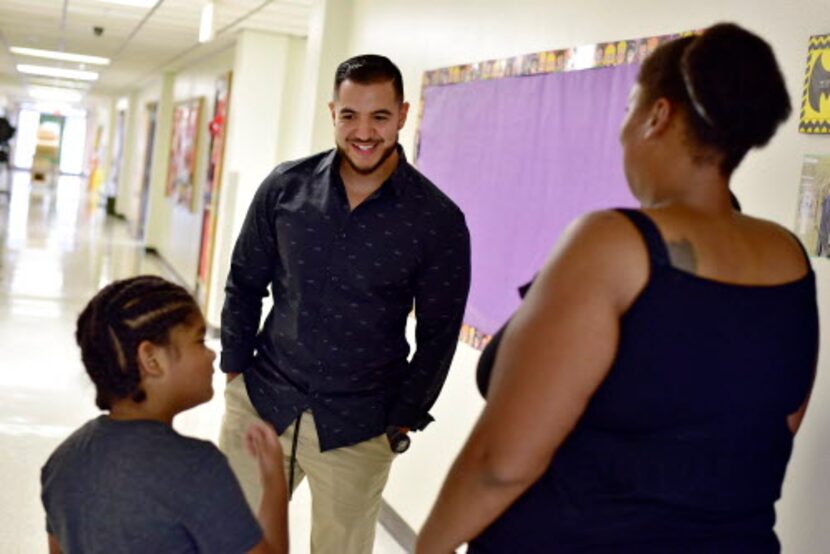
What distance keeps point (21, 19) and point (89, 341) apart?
9.55 meters

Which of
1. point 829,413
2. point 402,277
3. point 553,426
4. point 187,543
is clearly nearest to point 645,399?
point 553,426

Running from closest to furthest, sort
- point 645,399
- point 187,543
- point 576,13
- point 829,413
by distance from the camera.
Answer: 1. point 645,399
2. point 187,543
3. point 829,413
4. point 576,13

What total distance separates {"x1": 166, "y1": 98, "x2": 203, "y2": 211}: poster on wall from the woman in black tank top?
1035 cm

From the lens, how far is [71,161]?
144ft

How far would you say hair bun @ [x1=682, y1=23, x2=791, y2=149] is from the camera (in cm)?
134

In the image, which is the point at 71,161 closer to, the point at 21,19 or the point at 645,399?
the point at 21,19

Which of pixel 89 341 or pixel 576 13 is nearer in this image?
pixel 89 341

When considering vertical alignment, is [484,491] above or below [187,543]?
above

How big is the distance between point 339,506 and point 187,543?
120 centimetres

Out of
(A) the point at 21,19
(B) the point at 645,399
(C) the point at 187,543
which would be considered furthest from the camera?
(A) the point at 21,19

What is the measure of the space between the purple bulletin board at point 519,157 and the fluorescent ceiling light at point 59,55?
424 inches

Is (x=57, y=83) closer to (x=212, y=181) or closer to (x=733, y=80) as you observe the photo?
(x=212, y=181)

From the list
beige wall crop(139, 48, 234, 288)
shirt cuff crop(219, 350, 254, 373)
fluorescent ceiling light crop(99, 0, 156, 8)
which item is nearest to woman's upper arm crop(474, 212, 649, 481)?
shirt cuff crop(219, 350, 254, 373)

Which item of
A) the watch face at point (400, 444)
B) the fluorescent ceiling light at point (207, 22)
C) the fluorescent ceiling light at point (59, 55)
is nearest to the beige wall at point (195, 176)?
the fluorescent ceiling light at point (59, 55)
